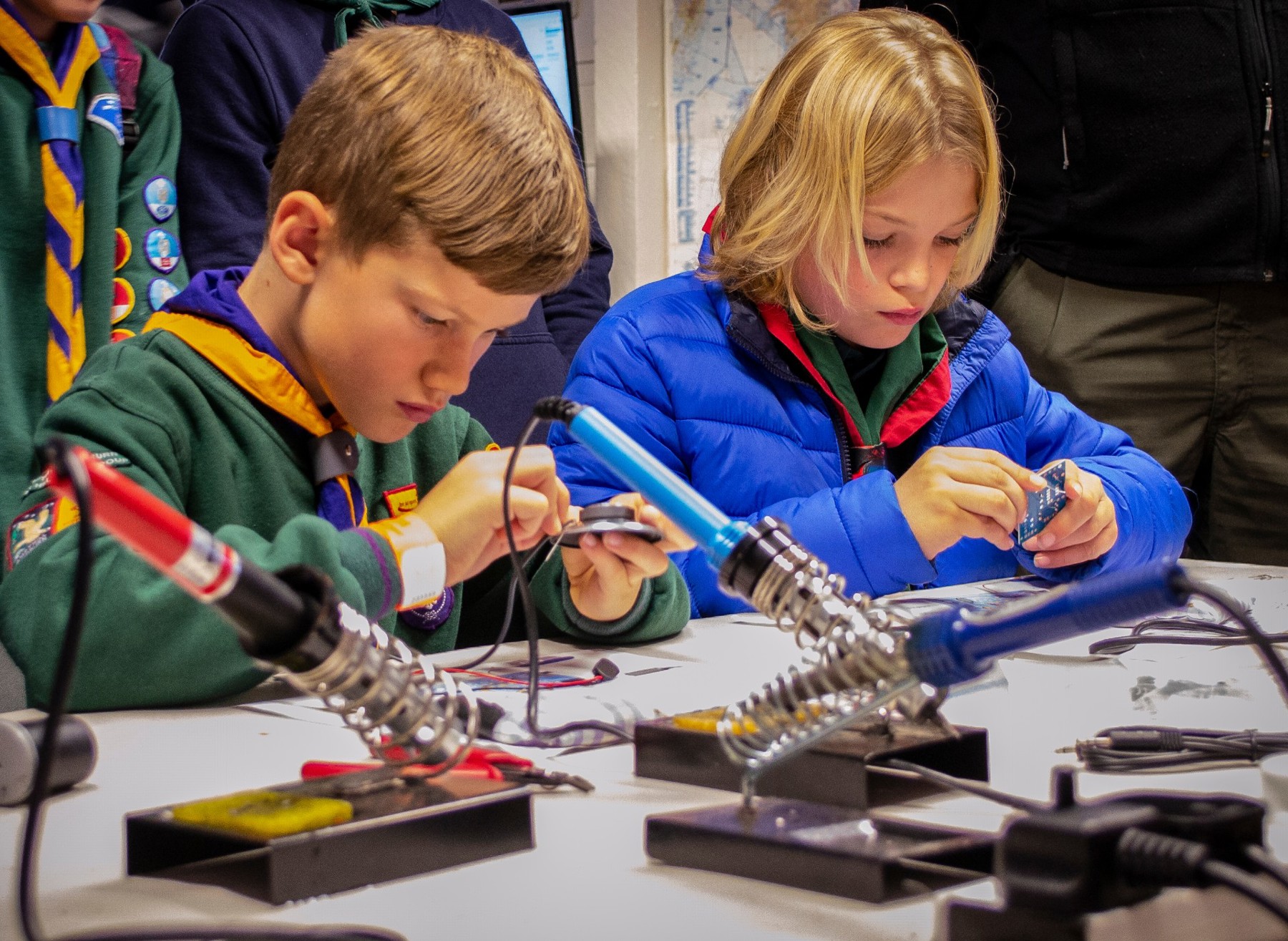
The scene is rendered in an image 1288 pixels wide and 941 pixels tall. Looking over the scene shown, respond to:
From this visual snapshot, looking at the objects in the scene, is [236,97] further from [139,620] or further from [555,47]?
[555,47]

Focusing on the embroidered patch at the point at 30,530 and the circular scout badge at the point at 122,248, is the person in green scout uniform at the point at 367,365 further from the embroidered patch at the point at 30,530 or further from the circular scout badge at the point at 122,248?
the circular scout badge at the point at 122,248

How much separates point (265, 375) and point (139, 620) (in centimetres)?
28

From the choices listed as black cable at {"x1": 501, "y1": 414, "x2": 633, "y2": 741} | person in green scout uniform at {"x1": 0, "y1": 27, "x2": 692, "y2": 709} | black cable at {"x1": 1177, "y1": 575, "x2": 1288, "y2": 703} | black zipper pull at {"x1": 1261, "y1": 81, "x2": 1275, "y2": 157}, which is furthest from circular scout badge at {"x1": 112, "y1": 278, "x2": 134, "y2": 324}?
black zipper pull at {"x1": 1261, "y1": 81, "x2": 1275, "y2": 157}

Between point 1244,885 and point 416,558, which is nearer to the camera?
point 1244,885

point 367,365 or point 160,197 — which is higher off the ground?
point 160,197

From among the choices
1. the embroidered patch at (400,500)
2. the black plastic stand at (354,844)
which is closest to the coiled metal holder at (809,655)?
the black plastic stand at (354,844)

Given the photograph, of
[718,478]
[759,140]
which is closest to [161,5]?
[759,140]

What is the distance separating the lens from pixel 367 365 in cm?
106

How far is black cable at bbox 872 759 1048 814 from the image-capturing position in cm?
60

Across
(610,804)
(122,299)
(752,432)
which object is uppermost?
(122,299)

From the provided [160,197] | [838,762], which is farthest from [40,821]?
[160,197]

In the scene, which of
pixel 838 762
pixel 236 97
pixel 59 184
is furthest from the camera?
pixel 236 97

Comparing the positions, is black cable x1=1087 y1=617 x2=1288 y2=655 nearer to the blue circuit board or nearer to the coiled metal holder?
the blue circuit board

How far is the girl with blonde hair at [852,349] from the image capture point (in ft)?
4.42
